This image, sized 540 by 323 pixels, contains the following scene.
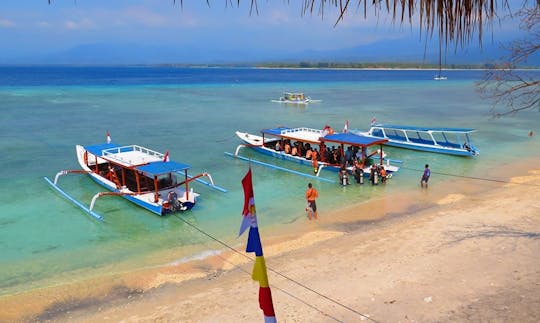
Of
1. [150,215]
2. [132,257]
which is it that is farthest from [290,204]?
[132,257]

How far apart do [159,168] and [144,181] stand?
2.27 m

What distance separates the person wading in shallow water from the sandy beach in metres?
0.64

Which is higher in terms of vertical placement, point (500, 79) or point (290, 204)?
point (500, 79)

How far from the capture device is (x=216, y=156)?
24578 mm

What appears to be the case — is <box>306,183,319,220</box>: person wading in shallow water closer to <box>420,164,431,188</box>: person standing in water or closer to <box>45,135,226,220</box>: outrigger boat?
<box>45,135,226,220</box>: outrigger boat

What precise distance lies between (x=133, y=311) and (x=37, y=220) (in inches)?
307

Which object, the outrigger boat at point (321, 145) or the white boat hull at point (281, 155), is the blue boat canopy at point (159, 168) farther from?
the white boat hull at point (281, 155)

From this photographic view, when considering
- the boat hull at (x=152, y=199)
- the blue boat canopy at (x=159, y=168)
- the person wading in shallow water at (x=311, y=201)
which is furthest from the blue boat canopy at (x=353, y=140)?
the blue boat canopy at (x=159, y=168)

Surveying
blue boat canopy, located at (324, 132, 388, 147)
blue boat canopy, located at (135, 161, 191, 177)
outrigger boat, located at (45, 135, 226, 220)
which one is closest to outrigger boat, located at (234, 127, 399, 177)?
blue boat canopy, located at (324, 132, 388, 147)

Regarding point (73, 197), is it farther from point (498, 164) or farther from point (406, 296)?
point (498, 164)

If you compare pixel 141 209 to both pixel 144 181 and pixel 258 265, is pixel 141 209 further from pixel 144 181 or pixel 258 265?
pixel 258 265

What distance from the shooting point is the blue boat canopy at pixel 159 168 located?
14.4m

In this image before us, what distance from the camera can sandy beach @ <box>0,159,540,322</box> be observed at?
8258 millimetres

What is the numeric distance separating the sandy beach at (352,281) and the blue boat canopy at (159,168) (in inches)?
151
